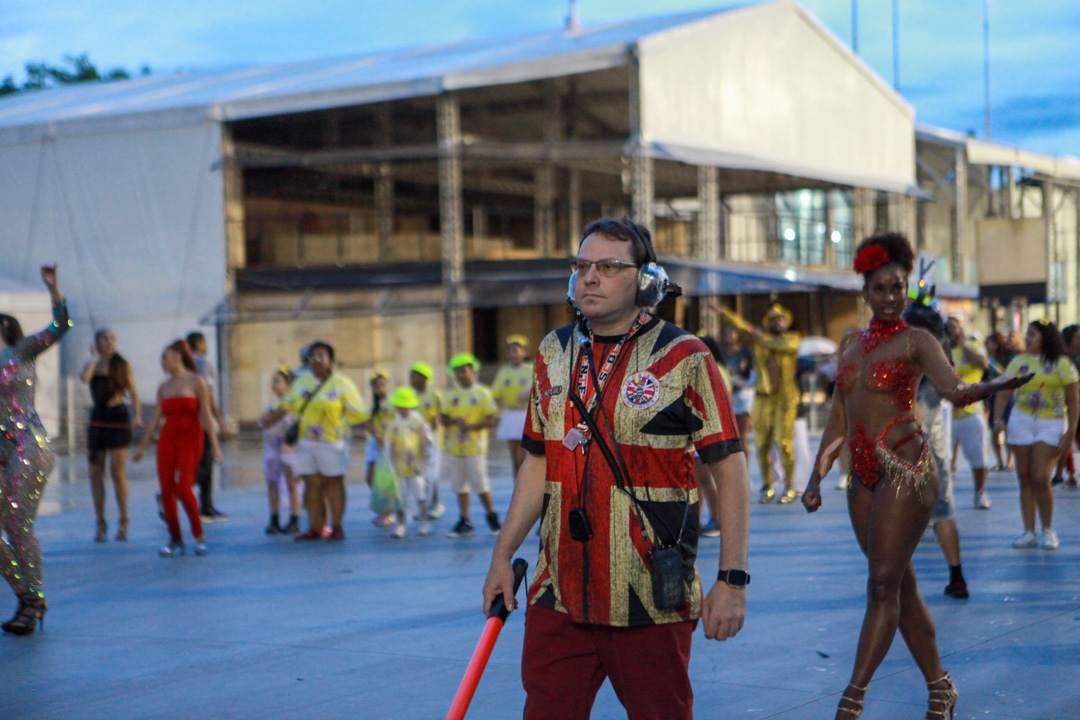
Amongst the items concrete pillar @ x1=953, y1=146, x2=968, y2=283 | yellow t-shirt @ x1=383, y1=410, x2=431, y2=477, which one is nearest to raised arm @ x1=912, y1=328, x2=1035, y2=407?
yellow t-shirt @ x1=383, y1=410, x2=431, y2=477

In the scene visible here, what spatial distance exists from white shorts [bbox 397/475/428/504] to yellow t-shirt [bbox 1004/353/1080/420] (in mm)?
5148

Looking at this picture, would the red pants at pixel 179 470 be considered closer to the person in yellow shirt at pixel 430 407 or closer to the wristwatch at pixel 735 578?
the person in yellow shirt at pixel 430 407

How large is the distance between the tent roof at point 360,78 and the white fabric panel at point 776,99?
2.76 feet

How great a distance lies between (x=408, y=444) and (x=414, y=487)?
15.8 inches

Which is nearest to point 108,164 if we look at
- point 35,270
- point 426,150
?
point 35,270

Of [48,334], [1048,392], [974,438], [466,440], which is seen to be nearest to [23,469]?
[48,334]

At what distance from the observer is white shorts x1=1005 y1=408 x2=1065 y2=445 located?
9.67 m

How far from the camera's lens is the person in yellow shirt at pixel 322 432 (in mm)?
11430

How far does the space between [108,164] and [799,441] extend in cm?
2040

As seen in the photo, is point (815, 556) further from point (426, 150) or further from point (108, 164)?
point (108, 164)

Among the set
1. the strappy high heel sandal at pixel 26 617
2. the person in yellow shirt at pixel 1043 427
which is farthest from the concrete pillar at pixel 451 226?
the strappy high heel sandal at pixel 26 617

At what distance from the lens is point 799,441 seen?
14.2 meters

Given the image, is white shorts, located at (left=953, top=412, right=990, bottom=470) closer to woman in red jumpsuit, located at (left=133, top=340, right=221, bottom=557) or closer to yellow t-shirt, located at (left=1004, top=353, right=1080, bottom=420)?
yellow t-shirt, located at (left=1004, top=353, right=1080, bottom=420)

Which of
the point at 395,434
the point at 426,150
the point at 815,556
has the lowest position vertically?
the point at 815,556
